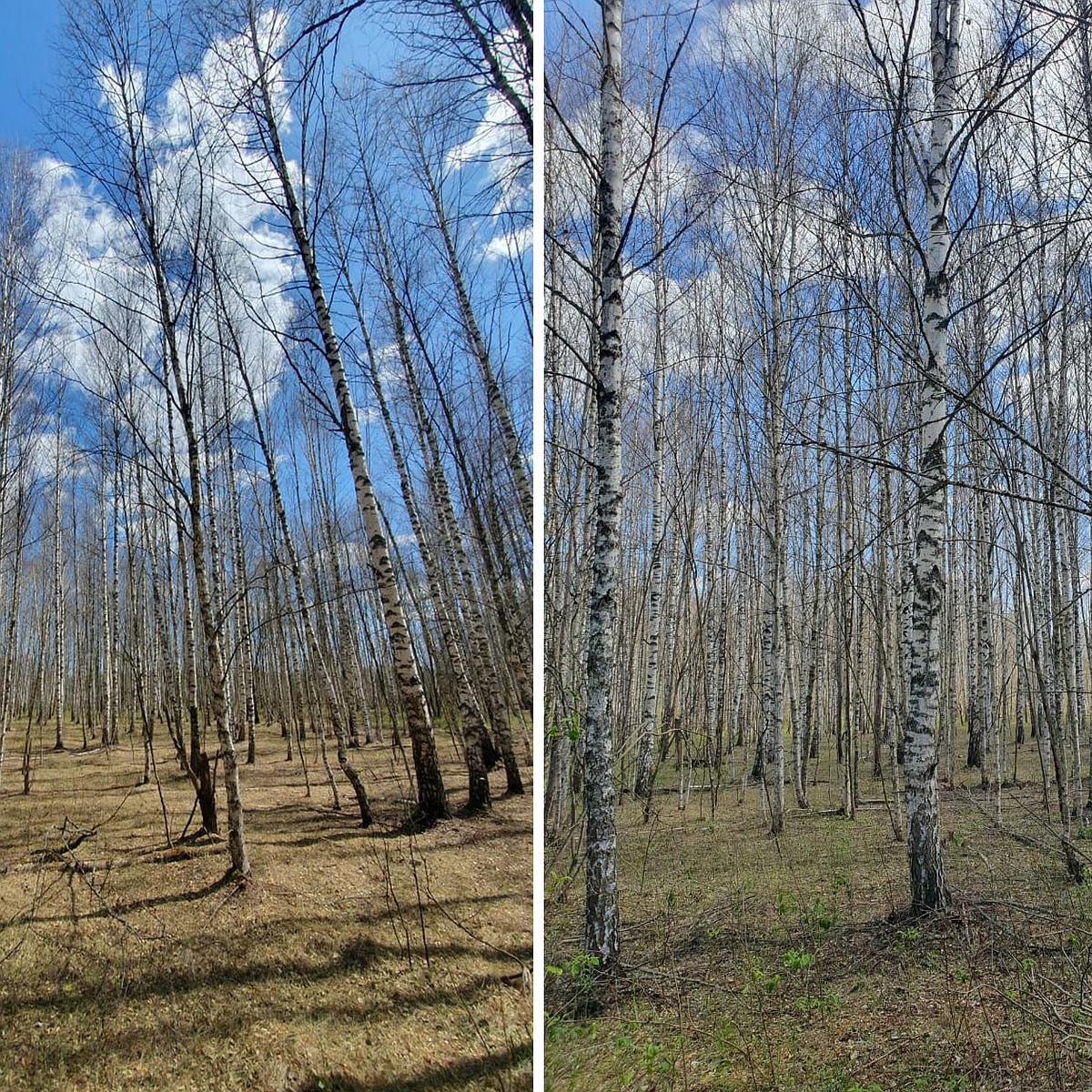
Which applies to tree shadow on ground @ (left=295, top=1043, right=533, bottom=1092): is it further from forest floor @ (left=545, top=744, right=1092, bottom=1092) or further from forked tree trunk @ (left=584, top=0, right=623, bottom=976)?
forked tree trunk @ (left=584, top=0, right=623, bottom=976)

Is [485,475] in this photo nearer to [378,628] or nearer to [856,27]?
[378,628]

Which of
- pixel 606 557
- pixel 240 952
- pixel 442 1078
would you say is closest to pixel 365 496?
pixel 606 557

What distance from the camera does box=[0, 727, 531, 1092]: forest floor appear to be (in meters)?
1.61

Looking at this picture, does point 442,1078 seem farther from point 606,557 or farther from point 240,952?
point 606,557

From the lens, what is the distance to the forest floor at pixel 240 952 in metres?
1.61

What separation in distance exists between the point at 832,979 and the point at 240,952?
147 centimetres

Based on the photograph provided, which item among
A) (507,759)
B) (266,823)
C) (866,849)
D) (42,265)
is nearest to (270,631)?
(507,759)

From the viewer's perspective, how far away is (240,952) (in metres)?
1.84

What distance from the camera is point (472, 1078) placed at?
1.80m

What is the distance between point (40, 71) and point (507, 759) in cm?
290

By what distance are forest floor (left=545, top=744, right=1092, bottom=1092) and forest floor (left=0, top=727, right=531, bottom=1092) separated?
25cm

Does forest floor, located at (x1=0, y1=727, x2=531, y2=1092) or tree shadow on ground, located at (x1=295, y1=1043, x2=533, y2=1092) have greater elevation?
forest floor, located at (x1=0, y1=727, x2=531, y2=1092)

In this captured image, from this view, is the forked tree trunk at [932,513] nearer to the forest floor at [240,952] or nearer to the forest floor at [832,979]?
the forest floor at [832,979]

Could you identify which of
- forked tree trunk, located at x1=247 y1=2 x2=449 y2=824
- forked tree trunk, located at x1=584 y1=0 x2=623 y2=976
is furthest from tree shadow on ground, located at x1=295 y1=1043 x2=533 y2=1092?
forked tree trunk, located at x1=247 y1=2 x2=449 y2=824
